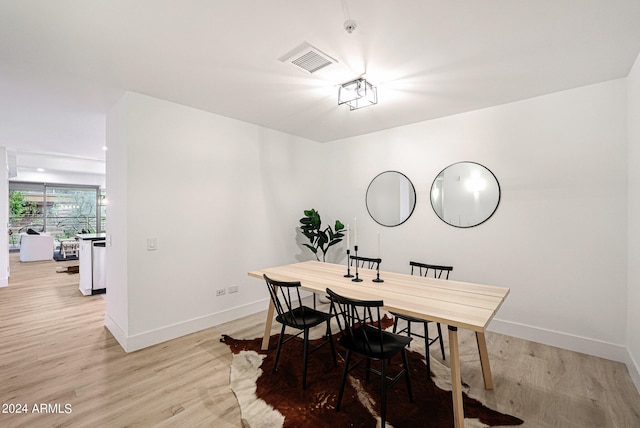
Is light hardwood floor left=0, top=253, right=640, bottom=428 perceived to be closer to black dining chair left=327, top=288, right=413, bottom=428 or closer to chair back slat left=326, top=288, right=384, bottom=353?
black dining chair left=327, top=288, right=413, bottom=428

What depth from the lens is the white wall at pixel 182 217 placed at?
Result: 115 inches

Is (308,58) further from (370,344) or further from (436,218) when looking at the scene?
(436,218)

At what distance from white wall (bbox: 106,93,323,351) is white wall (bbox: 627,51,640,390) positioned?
383 cm

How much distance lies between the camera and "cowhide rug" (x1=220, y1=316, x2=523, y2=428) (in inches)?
73.1

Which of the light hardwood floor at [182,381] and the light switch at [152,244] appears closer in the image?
the light hardwood floor at [182,381]

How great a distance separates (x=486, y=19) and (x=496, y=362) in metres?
2.82

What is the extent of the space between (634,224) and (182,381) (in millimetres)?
4056

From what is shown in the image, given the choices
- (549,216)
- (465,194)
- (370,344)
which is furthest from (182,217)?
(549,216)

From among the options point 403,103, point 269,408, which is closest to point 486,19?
point 403,103

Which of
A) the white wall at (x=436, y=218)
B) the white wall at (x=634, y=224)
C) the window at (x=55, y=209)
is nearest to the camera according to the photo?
the white wall at (x=634, y=224)

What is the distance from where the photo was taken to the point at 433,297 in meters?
2.01

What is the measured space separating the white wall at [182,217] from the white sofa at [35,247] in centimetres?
706

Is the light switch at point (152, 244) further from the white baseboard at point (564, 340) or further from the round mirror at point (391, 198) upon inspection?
the white baseboard at point (564, 340)

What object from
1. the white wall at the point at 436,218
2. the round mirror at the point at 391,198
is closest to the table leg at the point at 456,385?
the white wall at the point at 436,218
